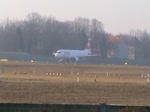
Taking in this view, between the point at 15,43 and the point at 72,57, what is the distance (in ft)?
142

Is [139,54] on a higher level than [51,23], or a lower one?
lower

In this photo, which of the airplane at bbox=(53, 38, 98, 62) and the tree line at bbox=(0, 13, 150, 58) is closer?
the airplane at bbox=(53, 38, 98, 62)

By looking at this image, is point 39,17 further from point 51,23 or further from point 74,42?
point 74,42

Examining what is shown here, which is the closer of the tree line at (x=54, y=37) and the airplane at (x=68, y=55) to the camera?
the airplane at (x=68, y=55)

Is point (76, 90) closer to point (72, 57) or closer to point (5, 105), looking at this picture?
point (5, 105)

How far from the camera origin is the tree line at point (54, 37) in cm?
16350

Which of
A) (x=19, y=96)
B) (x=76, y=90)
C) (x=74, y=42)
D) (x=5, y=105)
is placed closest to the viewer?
(x=5, y=105)

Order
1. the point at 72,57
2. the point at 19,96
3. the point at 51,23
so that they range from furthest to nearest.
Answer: the point at 51,23 < the point at 72,57 < the point at 19,96

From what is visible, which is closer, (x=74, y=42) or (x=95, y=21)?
(x=74, y=42)

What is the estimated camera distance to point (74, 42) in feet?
574

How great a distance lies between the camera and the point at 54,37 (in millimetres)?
170375

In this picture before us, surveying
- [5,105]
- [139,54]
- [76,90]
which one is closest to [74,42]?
[139,54]

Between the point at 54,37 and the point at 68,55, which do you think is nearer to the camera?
the point at 68,55

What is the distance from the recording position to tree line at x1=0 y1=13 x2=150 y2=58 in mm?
163500
